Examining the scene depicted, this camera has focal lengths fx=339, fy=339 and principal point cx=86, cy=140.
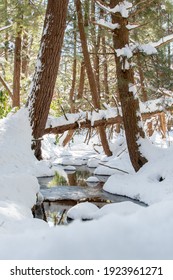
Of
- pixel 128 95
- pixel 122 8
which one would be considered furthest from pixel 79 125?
pixel 122 8

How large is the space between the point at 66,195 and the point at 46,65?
117 inches

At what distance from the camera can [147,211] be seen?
2.06 meters

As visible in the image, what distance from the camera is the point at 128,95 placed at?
7.97 meters

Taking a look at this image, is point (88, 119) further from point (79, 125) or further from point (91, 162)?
point (91, 162)

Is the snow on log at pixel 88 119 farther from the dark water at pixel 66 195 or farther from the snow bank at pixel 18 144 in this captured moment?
the dark water at pixel 66 195

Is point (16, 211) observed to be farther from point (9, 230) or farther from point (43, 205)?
point (43, 205)

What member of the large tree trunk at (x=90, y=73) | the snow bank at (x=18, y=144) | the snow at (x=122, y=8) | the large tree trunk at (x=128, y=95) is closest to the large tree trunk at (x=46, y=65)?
the snow bank at (x=18, y=144)

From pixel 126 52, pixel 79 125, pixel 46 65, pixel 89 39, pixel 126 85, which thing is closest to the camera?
pixel 126 52

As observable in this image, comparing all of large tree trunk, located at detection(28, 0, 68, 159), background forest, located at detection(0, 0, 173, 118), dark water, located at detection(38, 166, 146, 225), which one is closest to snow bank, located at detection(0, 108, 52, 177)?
large tree trunk, located at detection(28, 0, 68, 159)

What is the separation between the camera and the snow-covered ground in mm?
1610

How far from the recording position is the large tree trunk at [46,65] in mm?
7547
